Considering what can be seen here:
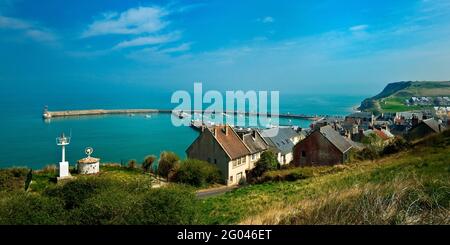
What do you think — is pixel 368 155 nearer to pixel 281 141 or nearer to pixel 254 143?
pixel 254 143

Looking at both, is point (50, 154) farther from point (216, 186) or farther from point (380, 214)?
point (380, 214)

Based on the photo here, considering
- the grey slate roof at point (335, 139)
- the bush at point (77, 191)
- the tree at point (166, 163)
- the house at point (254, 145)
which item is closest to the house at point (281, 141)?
the house at point (254, 145)

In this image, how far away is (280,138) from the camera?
4466 cm

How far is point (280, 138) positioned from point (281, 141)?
1.82ft

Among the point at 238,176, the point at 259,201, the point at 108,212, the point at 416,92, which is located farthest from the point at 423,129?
the point at 416,92

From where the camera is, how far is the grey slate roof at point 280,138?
138 feet

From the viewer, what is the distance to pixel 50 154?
191 ft

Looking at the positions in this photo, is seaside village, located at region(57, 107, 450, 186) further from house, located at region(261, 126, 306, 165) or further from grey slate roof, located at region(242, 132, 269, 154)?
house, located at region(261, 126, 306, 165)

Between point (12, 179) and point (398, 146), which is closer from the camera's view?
point (12, 179)

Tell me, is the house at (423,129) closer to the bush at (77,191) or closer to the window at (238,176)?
the window at (238,176)

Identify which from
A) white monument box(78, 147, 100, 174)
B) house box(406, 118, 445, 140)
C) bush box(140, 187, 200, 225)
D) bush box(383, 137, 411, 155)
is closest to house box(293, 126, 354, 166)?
bush box(383, 137, 411, 155)

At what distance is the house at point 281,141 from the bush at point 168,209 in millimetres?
31951

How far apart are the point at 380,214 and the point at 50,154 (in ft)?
201
